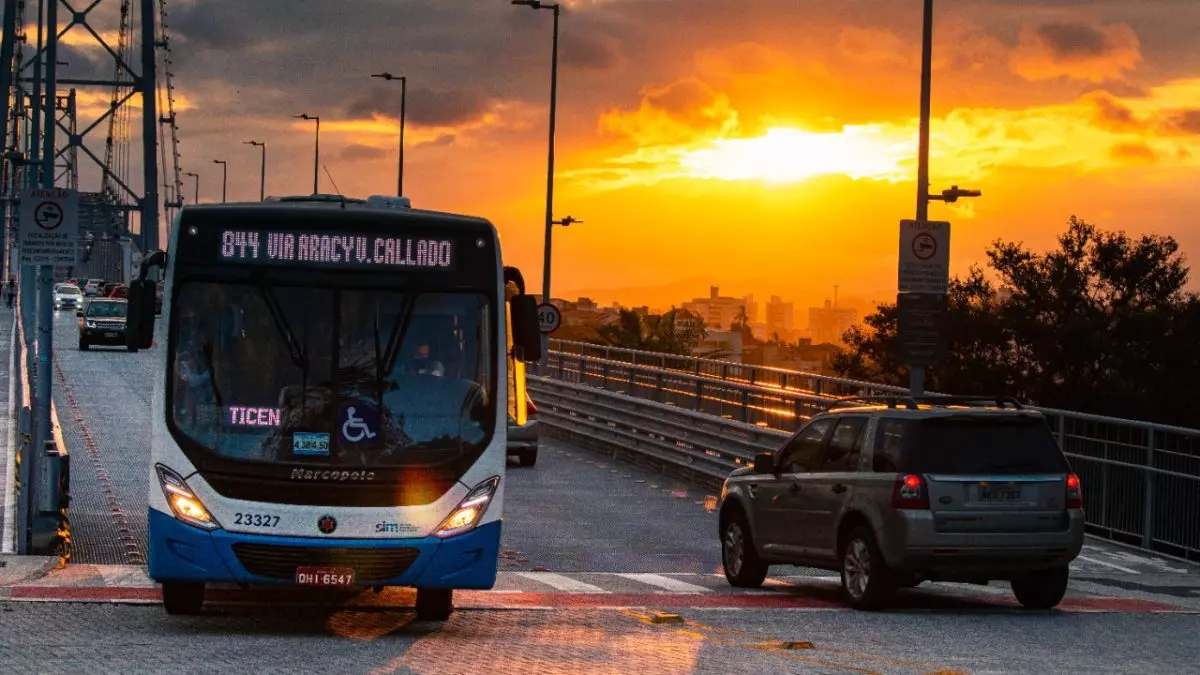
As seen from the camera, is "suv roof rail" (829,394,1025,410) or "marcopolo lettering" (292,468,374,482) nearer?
"marcopolo lettering" (292,468,374,482)

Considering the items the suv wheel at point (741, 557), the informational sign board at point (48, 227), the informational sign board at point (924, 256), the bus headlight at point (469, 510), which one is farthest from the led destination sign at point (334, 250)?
the informational sign board at point (924, 256)

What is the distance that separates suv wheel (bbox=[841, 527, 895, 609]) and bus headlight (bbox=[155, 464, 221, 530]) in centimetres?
516

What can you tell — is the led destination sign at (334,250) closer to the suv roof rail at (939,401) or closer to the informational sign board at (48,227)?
the suv roof rail at (939,401)

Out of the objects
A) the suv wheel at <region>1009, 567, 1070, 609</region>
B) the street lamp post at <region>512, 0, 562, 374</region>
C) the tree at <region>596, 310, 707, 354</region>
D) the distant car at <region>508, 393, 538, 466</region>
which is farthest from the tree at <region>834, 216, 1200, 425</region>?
the suv wheel at <region>1009, 567, 1070, 609</region>

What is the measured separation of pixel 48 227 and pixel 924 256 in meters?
10.9

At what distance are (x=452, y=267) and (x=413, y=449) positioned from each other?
1322mm

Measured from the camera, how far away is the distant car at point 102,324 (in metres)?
62.1

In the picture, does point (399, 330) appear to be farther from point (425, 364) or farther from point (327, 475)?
point (327, 475)

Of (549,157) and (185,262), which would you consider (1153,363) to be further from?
(185,262)

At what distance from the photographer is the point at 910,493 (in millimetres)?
13859

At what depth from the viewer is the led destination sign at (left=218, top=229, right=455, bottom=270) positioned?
481 inches

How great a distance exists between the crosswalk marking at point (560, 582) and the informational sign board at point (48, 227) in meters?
5.24

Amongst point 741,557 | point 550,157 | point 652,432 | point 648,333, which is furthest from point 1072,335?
point 741,557

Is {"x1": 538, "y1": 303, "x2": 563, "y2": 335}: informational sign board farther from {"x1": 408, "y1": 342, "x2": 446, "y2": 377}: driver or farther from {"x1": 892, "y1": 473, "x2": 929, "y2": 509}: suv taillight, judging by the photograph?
{"x1": 408, "y1": 342, "x2": 446, "y2": 377}: driver
